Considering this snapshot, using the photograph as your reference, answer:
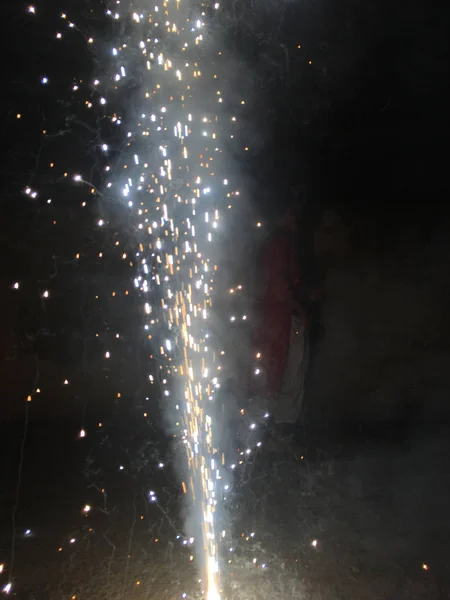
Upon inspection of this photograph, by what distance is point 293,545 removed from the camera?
0.84 m

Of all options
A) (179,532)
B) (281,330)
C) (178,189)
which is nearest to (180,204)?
(178,189)

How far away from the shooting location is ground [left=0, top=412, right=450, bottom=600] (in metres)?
0.81

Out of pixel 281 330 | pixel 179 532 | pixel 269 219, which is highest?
pixel 269 219

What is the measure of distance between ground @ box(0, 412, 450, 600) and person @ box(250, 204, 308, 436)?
0.30 ft

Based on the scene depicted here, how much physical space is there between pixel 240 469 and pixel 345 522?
24cm

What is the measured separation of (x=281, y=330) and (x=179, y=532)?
1.41ft

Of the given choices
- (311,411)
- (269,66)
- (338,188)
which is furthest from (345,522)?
(269,66)

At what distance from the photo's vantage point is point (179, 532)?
83 centimetres

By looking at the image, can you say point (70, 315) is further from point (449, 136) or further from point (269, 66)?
point (449, 136)

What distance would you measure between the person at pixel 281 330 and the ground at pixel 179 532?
0.30ft

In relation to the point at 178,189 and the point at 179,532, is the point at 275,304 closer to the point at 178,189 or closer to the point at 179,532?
the point at 178,189

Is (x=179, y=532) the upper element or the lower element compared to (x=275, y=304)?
lower

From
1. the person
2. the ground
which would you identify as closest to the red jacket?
the person

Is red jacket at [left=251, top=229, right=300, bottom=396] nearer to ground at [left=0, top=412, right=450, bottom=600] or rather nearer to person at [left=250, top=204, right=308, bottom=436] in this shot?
person at [left=250, top=204, right=308, bottom=436]
